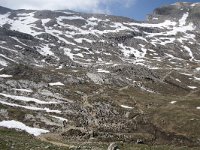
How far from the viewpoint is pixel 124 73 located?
187 m

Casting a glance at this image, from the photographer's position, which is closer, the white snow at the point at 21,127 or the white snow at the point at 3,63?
the white snow at the point at 21,127

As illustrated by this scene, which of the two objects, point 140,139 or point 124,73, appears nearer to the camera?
point 140,139

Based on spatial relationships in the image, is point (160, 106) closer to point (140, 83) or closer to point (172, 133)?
point (172, 133)

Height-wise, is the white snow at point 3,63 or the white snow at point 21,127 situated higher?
the white snow at point 3,63

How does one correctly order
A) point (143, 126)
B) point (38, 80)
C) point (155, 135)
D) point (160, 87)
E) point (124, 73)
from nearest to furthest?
1. point (155, 135)
2. point (143, 126)
3. point (38, 80)
4. point (160, 87)
5. point (124, 73)

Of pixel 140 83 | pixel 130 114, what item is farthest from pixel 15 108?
pixel 140 83

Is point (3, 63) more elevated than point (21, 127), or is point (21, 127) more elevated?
point (3, 63)

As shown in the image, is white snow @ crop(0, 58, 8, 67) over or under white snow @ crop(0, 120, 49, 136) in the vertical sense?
over

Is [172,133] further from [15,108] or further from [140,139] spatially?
[15,108]

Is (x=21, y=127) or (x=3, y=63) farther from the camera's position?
(x=3, y=63)

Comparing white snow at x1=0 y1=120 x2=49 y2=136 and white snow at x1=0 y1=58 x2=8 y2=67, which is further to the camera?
white snow at x1=0 y1=58 x2=8 y2=67

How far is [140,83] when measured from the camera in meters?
171

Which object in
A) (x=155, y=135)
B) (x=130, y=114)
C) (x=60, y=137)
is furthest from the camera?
(x=130, y=114)

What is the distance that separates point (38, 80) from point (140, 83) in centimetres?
5158
